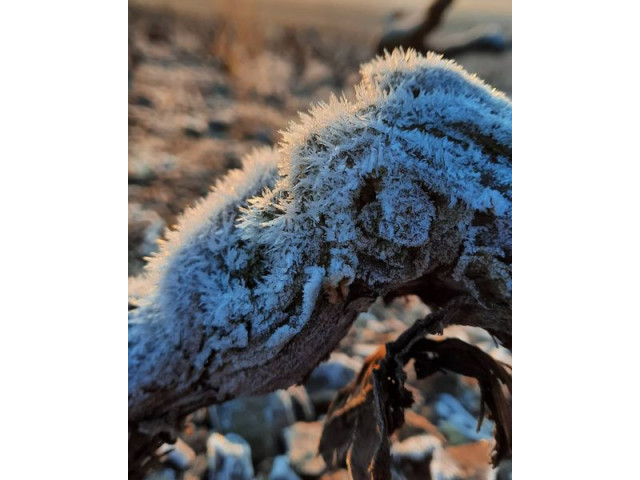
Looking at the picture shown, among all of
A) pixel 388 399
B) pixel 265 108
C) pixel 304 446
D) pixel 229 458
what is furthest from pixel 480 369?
pixel 265 108

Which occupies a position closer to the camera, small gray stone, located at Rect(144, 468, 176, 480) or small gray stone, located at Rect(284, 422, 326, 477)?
small gray stone, located at Rect(144, 468, 176, 480)

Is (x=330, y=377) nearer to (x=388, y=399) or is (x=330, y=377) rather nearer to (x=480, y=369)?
(x=388, y=399)

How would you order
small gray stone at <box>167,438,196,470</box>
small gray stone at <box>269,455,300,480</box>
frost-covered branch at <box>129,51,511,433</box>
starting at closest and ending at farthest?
frost-covered branch at <box>129,51,511,433</box> < small gray stone at <box>167,438,196,470</box> < small gray stone at <box>269,455,300,480</box>

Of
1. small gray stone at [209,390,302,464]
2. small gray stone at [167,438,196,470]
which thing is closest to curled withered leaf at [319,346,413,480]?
small gray stone at [209,390,302,464]

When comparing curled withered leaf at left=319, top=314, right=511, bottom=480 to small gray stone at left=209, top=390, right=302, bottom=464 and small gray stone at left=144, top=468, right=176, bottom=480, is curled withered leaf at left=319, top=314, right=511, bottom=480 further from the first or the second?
small gray stone at left=144, top=468, right=176, bottom=480

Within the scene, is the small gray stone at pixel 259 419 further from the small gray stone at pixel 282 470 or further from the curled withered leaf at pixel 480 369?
the curled withered leaf at pixel 480 369
